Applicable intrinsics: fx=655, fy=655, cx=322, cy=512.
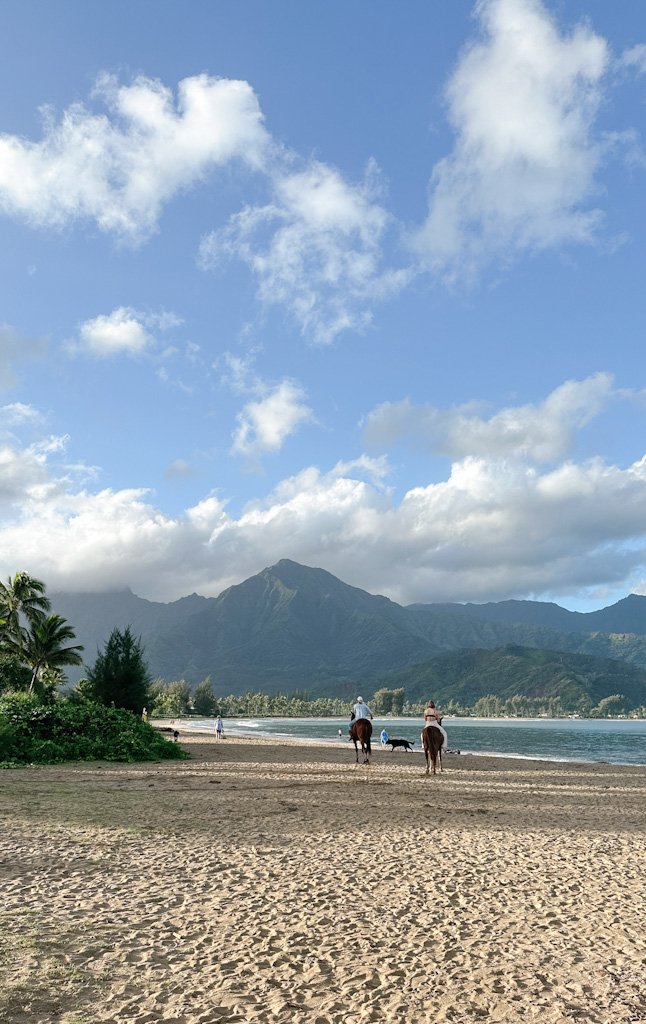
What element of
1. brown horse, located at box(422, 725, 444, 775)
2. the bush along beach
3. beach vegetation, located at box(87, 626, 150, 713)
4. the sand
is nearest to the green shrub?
the bush along beach

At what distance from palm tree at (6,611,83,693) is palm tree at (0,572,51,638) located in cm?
56

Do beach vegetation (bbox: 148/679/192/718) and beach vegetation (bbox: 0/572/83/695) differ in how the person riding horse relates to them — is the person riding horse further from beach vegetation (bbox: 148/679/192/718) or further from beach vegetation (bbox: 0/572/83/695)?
beach vegetation (bbox: 148/679/192/718)

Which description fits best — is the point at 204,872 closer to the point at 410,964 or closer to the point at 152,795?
the point at 410,964

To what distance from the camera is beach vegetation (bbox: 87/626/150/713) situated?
133ft

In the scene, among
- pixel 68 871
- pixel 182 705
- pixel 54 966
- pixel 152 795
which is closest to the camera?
pixel 54 966

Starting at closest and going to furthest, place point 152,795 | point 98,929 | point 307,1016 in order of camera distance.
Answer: point 307,1016 < point 98,929 < point 152,795

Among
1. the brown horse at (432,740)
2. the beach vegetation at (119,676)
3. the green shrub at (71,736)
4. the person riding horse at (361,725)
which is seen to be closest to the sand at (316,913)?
the brown horse at (432,740)

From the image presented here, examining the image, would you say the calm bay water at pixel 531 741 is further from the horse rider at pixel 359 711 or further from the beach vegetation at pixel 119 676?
the horse rider at pixel 359 711

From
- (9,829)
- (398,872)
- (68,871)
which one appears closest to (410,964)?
(398,872)

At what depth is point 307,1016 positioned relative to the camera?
4.78 m

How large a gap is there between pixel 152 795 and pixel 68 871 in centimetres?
798

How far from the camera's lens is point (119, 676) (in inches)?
1601

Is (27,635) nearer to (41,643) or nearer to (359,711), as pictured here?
(41,643)

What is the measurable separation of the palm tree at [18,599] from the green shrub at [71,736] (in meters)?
25.1
